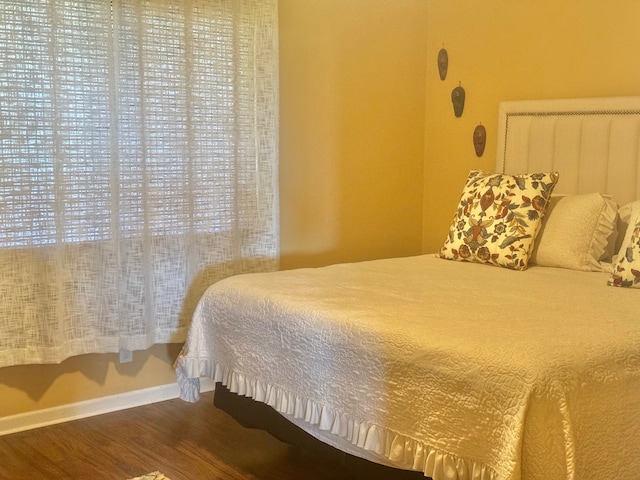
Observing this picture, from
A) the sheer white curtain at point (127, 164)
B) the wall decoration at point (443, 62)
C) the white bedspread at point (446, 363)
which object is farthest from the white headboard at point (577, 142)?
the sheer white curtain at point (127, 164)

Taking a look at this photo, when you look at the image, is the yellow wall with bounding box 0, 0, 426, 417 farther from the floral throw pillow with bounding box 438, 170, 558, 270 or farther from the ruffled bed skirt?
the floral throw pillow with bounding box 438, 170, 558, 270

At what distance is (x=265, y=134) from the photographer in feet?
11.6

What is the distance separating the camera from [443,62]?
13.5 feet

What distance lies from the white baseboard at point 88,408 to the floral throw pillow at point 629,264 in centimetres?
194

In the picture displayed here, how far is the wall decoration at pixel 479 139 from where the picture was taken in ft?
13.0

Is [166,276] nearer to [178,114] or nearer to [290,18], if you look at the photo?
[178,114]

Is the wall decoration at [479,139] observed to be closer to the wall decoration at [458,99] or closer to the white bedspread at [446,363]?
the wall decoration at [458,99]

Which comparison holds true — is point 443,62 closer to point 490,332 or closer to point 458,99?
point 458,99

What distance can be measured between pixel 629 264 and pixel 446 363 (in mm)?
1077

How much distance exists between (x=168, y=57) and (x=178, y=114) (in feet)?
0.81

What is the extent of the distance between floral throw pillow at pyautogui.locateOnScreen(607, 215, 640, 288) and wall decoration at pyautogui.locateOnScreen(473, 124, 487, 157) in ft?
4.19

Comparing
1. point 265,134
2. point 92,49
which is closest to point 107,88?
point 92,49

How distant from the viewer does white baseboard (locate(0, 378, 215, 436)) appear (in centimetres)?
310

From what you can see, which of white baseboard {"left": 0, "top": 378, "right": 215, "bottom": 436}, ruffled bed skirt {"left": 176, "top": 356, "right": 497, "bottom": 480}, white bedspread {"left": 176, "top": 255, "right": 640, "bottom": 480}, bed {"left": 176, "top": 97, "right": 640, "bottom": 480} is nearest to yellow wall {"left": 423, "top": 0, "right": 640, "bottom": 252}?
bed {"left": 176, "top": 97, "right": 640, "bottom": 480}
